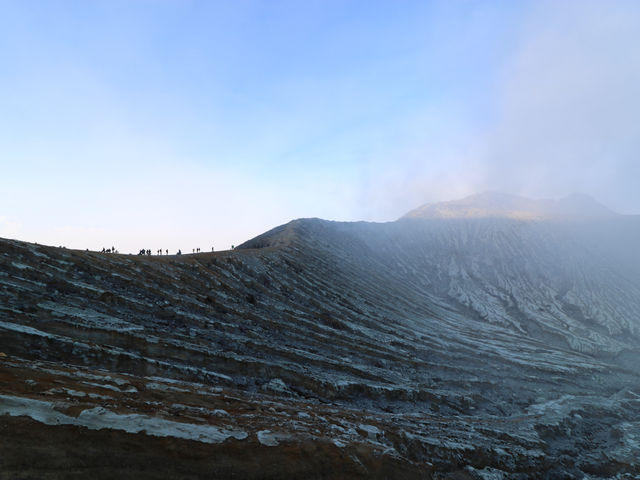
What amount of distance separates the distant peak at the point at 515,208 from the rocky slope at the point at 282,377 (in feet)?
253

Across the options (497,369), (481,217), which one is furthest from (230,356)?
(481,217)

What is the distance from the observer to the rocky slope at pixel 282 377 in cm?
1264

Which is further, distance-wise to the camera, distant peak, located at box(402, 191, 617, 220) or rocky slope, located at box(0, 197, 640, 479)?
distant peak, located at box(402, 191, 617, 220)

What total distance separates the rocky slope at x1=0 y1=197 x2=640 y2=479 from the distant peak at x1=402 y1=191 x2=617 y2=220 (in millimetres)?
76999

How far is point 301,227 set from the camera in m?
90.8

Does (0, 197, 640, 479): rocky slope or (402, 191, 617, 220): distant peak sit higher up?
(402, 191, 617, 220): distant peak

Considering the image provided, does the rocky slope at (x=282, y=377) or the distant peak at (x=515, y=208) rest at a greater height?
the distant peak at (x=515, y=208)

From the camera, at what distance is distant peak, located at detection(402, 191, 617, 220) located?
140m

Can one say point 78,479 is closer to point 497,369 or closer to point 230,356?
point 230,356

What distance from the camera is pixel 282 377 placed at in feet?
89.7

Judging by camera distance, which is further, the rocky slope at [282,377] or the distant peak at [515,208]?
the distant peak at [515,208]

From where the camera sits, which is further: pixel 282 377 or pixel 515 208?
pixel 515 208

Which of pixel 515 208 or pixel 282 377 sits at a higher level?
pixel 515 208

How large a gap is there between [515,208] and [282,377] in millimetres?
174211
